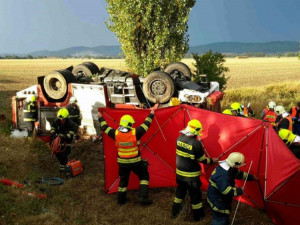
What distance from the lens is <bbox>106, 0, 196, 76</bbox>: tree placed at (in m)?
15.1

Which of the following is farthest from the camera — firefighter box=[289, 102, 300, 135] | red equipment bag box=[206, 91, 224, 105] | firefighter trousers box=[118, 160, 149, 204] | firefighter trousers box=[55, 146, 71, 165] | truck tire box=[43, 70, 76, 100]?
truck tire box=[43, 70, 76, 100]

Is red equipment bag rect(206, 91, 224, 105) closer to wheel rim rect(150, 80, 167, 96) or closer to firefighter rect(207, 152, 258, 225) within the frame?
wheel rim rect(150, 80, 167, 96)

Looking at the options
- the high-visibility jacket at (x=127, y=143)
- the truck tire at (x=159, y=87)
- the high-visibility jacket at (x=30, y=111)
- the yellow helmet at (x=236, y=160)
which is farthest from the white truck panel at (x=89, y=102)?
the yellow helmet at (x=236, y=160)

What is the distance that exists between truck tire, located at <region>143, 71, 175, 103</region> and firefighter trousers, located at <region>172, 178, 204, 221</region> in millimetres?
4082

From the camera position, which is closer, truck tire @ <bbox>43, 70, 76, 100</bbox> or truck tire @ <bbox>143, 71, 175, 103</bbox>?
truck tire @ <bbox>143, 71, 175, 103</bbox>

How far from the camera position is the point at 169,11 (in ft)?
50.1

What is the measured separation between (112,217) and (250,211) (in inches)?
99.9

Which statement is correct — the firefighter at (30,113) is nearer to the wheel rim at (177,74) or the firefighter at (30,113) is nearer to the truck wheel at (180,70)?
the wheel rim at (177,74)

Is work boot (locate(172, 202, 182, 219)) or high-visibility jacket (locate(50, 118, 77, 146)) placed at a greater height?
high-visibility jacket (locate(50, 118, 77, 146))

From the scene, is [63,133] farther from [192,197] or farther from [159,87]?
[192,197]

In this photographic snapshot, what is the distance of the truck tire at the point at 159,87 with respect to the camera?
29.4ft

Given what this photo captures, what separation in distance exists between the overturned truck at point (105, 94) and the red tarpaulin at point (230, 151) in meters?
2.61

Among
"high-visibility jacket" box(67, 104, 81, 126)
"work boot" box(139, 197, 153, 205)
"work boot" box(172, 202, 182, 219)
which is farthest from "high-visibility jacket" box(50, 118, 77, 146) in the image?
"work boot" box(172, 202, 182, 219)

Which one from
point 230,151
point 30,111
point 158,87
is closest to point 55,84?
point 30,111
